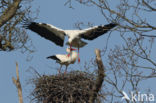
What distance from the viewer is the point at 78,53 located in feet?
29.9

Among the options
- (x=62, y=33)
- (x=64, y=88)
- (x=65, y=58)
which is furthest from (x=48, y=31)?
(x=64, y=88)

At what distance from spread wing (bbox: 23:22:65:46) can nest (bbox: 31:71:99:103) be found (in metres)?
2.06

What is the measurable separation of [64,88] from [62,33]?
2.50 meters

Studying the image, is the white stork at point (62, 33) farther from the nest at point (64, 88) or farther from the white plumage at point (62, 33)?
the nest at point (64, 88)

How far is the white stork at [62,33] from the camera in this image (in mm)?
9086

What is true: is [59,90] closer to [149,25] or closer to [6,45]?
[6,45]

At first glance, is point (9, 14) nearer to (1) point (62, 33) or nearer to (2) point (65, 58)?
(2) point (65, 58)

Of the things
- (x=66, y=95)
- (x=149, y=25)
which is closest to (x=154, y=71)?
(x=149, y=25)

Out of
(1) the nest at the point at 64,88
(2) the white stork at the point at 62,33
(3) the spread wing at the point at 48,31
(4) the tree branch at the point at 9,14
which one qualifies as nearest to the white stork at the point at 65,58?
(2) the white stork at the point at 62,33

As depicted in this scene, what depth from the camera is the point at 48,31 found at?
984 centimetres

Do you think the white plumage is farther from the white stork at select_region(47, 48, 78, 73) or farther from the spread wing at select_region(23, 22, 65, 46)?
the white stork at select_region(47, 48, 78, 73)

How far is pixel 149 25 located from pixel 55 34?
5458mm

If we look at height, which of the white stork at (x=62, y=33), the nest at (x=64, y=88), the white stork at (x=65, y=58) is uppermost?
the white stork at (x=62, y=33)

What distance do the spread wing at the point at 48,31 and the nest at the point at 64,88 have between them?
2059 millimetres
